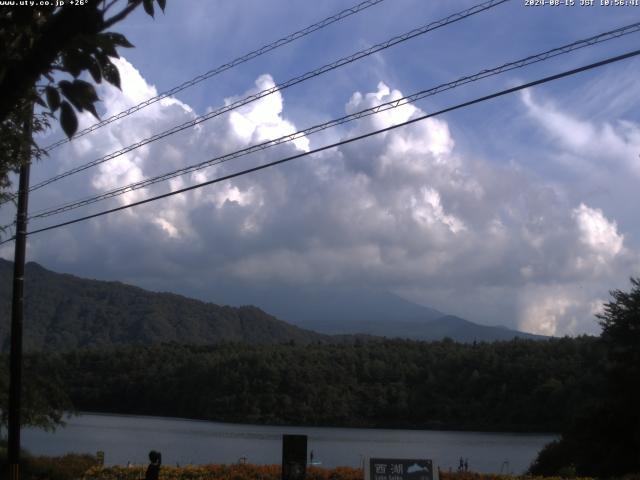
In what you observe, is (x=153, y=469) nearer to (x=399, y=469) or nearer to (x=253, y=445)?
(x=399, y=469)

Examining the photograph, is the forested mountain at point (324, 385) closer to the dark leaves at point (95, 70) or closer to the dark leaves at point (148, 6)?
the dark leaves at point (148, 6)

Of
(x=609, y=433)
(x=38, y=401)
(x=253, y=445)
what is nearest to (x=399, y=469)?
(x=38, y=401)

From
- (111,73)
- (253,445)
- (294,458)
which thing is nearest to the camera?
(111,73)

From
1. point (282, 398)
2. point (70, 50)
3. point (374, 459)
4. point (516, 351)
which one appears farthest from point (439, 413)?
point (70, 50)

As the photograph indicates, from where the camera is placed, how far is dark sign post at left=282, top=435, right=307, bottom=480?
14609 mm

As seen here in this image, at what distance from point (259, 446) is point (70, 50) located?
47.9 m

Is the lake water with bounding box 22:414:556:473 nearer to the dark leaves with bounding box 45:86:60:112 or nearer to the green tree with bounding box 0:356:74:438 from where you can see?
the green tree with bounding box 0:356:74:438

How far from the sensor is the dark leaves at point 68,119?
4.58 m

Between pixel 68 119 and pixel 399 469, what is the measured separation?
1096 centimetres

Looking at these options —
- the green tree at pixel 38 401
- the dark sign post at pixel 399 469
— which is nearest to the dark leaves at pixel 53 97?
the dark sign post at pixel 399 469

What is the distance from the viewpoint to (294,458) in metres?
14.7

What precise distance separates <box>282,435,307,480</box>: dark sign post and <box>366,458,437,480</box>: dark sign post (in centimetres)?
130

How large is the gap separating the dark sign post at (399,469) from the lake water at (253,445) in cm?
1984

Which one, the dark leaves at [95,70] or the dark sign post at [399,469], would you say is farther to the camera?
the dark sign post at [399,469]
